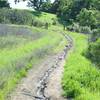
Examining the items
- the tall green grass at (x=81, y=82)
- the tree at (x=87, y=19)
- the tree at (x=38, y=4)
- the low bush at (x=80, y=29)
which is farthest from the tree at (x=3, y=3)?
the tall green grass at (x=81, y=82)

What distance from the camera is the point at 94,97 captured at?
69.2 feet

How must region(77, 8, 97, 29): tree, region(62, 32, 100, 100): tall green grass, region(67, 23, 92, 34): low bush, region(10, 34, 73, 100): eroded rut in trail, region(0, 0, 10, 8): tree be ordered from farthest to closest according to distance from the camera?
region(0, 0, 10, 8): tree, region(77, 8, 97, 29): tree, region(67, 23, 92, 34): low bush, region(62, 32, 100, 100): tall green grass, region(10, 34, 73, 100): eroded rut in trail

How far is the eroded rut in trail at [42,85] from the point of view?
70.4 ft

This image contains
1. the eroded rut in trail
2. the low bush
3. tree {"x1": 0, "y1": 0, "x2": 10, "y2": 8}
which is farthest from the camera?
tree {"x1": 0, "y1": 0, "x2": 10, "y2": 8}

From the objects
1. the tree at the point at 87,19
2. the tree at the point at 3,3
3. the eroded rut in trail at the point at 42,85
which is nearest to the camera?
the eroded rut in trail at the point at 42,85

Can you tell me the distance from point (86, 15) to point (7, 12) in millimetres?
17957

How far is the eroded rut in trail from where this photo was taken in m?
21.5

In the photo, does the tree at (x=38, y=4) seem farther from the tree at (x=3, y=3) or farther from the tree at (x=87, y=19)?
the tree at (x=87, y=19)

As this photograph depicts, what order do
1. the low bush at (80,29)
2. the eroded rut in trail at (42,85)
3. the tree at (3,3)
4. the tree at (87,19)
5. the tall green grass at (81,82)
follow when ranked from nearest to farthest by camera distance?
the eroded rut in trail at (42,85), the tall green grass at (81,82), the low bush at (80,29), the tree at (87,19), the tree at (3,3)

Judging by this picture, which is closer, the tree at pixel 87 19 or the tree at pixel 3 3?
the tree at pixel 87 19

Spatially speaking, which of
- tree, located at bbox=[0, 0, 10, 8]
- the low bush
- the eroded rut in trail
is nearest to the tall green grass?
the eroded rut in trail

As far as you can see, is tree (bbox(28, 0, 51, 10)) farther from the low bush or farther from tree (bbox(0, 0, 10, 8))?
the low bush

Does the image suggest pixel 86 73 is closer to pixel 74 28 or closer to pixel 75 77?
pixel 75 77

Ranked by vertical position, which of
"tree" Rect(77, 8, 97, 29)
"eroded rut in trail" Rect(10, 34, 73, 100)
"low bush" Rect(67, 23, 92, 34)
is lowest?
"low bush" Rect(67, 23, 92, 34)
